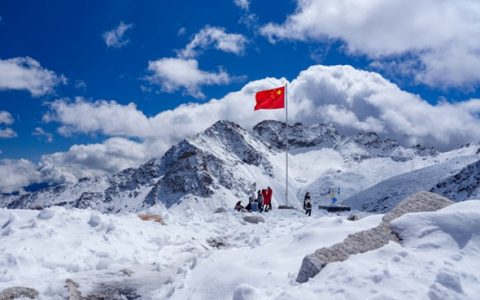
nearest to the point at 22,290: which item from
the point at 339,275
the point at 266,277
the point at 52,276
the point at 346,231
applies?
the point at 52,276

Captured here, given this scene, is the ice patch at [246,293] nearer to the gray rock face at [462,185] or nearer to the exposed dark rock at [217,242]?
the exposed dark rock at [217,242]

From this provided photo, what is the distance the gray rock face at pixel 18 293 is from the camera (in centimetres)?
962

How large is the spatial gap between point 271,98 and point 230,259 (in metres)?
28.8

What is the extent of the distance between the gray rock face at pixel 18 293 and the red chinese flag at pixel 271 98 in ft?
99.6

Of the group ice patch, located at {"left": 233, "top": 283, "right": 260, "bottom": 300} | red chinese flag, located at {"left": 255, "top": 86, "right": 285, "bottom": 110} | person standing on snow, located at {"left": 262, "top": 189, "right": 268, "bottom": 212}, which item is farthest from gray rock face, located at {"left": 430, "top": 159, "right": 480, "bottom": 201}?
ice patch, located at {"left": 233, "top": 283, "right": 260, "bottom": 300}

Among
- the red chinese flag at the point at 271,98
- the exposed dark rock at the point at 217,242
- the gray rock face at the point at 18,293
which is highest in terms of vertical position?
the red chinese flag at the point at 271,98

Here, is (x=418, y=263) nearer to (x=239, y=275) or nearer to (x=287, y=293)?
(x=287, y=293)

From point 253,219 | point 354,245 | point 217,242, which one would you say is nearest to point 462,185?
point 253,219

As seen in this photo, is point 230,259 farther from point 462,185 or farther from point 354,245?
point 462,185

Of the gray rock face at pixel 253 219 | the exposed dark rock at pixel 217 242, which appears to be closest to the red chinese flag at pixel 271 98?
the gray rock face at pixel 253 219

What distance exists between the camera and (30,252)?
1299 cm

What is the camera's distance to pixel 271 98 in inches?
1561

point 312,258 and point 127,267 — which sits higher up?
point 312,258

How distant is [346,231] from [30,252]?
9.13m
